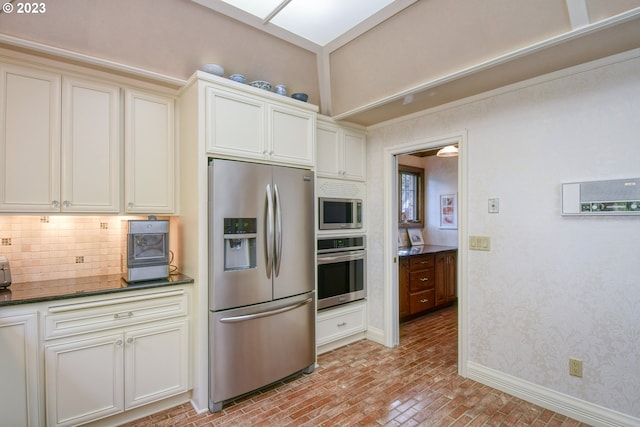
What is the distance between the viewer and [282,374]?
263 cm

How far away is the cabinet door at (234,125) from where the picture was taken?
7.66ft

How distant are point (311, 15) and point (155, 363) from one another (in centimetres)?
290

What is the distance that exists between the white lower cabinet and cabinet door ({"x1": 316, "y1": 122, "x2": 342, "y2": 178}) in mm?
1426

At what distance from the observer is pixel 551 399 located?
2.31 m

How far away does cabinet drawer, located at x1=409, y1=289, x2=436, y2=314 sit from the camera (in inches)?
165

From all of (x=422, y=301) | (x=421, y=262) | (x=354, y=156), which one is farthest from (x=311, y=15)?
(x=422, y=301)

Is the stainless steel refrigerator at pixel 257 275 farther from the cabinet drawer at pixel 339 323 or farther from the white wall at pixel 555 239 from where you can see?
the white wall at pixel 555 239

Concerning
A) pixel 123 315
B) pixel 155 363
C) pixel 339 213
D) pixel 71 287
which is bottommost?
pixel 155 363

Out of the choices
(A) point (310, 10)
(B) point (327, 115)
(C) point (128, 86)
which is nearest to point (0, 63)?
(C) point (128, 86)

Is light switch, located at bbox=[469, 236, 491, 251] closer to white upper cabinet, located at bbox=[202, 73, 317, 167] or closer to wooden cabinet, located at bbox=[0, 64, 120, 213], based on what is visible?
white upper cabinet, located at bbox=[202, 73, 317, 167]

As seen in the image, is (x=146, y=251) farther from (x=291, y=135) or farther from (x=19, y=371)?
(x=291, y=135)

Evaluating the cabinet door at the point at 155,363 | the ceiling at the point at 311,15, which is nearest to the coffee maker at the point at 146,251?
the cabinet door at the point at 155,363

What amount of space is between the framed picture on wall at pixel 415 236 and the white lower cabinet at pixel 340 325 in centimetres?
200

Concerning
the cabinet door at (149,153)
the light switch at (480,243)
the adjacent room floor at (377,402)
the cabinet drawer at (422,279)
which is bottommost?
the adjacent room floor at (377,402)
